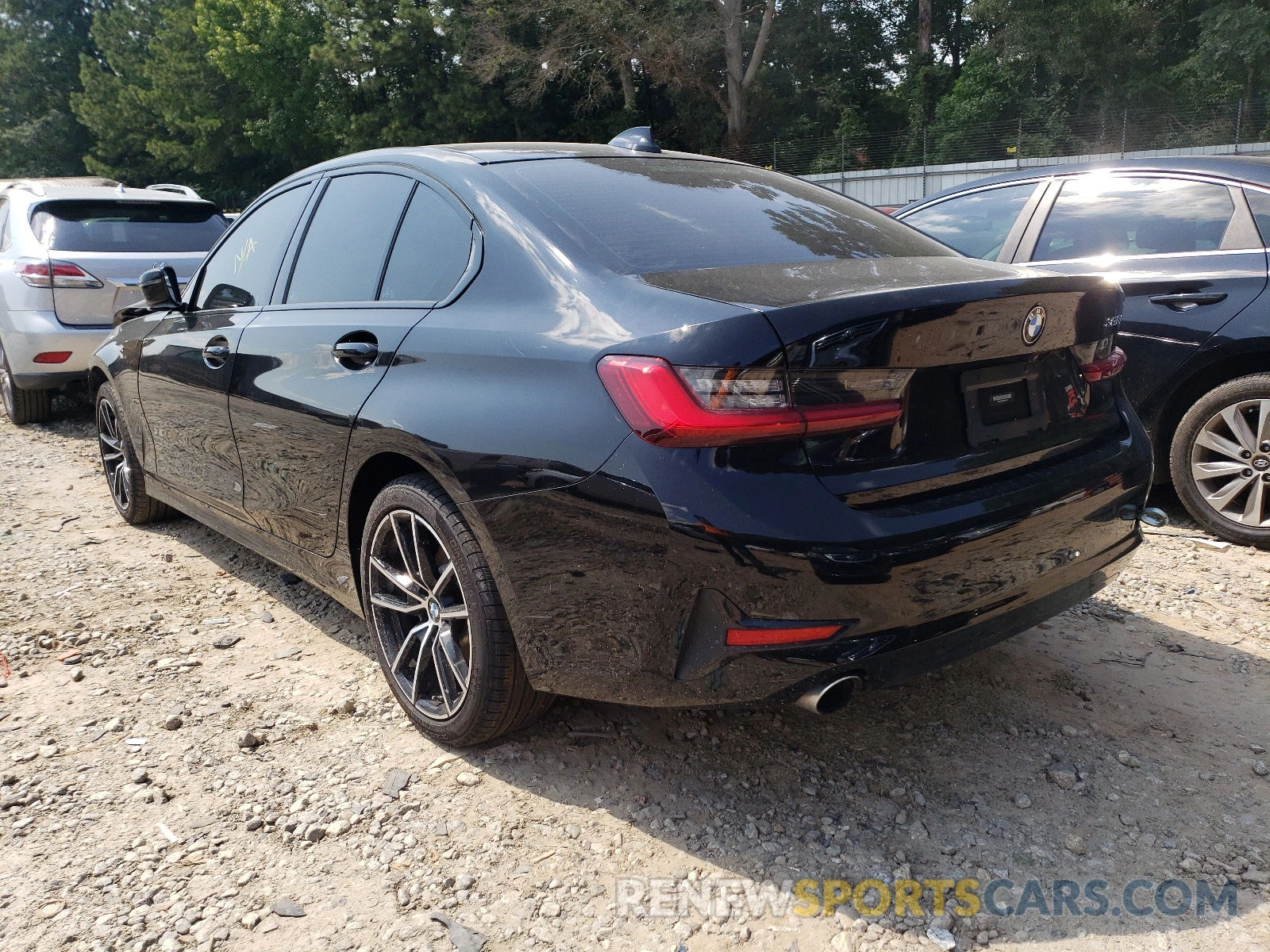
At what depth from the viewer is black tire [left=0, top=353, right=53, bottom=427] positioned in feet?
25.2

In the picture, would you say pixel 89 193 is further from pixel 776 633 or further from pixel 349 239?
pixel 776 633

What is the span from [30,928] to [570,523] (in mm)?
1421

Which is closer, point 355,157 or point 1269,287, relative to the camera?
point 355,157

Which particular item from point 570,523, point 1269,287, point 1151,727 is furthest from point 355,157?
point 1269,287

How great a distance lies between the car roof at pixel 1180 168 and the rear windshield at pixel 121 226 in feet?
18.2

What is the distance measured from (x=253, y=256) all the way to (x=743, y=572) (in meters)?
2.60

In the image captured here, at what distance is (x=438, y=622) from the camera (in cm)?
270

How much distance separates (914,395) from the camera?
2.17 metres

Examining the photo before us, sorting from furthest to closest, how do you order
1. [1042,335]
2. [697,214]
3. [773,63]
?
1. [773,63]
2. [697,214]
3. [1042,335]

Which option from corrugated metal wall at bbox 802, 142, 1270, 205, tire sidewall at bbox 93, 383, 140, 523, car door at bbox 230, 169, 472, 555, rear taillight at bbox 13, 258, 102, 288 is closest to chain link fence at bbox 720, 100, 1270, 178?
corrugated metal wall at bbox 802, 142, 1270, 205

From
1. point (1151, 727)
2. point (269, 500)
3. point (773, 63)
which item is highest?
point (773, 63)

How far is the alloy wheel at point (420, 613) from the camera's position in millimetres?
2654

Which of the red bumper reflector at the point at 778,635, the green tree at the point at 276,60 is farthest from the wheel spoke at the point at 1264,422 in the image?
the green tree at the point at 276,60

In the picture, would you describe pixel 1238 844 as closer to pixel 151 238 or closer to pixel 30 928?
pixel 30 928
